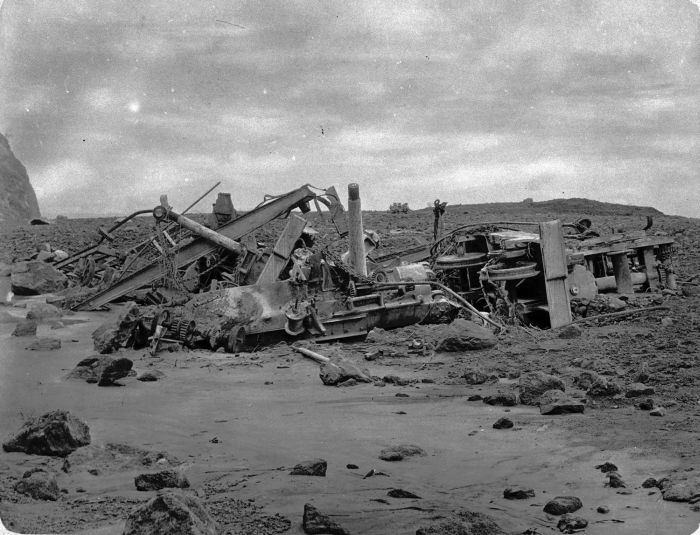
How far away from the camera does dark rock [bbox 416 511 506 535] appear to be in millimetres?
3838

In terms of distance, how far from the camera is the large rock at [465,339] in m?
9.70

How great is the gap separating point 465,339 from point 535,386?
2820mm

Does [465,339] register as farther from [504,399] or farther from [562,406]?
[562,406]

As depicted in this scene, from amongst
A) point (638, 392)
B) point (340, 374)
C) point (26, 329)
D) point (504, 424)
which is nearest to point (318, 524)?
point (504, 424)

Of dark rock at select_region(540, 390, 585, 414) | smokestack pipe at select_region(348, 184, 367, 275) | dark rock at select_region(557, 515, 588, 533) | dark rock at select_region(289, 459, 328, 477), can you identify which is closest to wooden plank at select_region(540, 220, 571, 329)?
smokestack pipe at select_region(348, 184, 367, 275)

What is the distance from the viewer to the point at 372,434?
19.6 ft

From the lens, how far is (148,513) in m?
3.62

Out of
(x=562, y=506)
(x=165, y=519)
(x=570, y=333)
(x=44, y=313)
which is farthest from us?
(x=44, y=313)

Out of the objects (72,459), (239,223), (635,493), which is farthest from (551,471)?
(239,223)

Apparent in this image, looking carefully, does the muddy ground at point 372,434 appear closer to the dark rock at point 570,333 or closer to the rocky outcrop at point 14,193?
the dark rock at point 570,333

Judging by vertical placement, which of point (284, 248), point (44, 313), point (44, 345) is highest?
point (284, 248)

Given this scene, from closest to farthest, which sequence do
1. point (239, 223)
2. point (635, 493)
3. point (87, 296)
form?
point (635, 493)
point (239, 223)
point (87, 296)

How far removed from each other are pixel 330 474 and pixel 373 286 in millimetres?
6443

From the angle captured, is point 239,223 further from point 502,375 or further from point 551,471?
point 551,471
